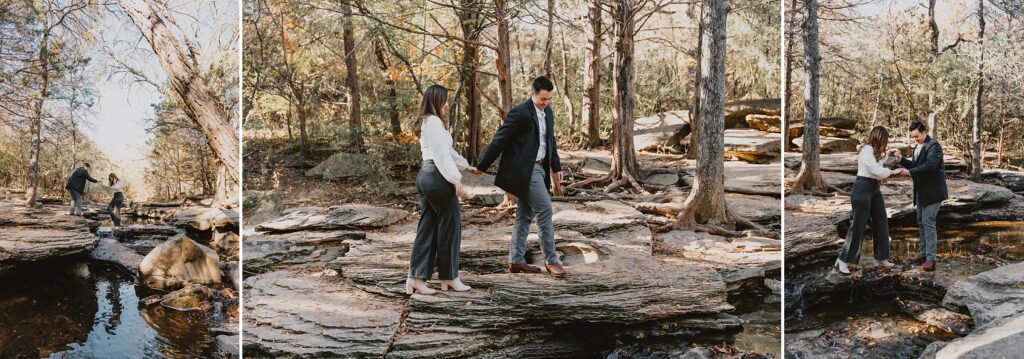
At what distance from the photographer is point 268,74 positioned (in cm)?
482

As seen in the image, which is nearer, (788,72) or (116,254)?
(788,72)

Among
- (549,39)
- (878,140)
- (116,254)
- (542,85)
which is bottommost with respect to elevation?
(116,254)

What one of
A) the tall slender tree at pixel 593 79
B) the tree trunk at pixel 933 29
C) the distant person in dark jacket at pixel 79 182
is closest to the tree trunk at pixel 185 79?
the distant person in dark jacket at pixel 79 182

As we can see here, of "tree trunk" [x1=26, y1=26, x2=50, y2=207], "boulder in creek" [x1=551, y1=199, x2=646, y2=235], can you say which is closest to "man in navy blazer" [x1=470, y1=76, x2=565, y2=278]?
"boulder in creek" [x1=551, y1=199, x2=646, y2=235]

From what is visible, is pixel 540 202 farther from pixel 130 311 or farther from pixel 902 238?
pixel 130 311

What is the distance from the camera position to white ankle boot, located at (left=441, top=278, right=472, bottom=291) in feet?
11.4

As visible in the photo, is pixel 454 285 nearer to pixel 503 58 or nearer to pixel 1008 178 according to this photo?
pixel 503 58

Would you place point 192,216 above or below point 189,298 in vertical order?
above

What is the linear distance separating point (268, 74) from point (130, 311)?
199 centimetres

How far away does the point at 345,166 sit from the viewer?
5.44m

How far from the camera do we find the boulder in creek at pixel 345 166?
5.38 metres

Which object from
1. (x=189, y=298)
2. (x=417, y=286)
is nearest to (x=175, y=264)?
(x=189, y=298)

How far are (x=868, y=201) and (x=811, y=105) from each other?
0.61 meters

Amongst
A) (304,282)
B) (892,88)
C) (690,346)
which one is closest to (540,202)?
(690,346)
